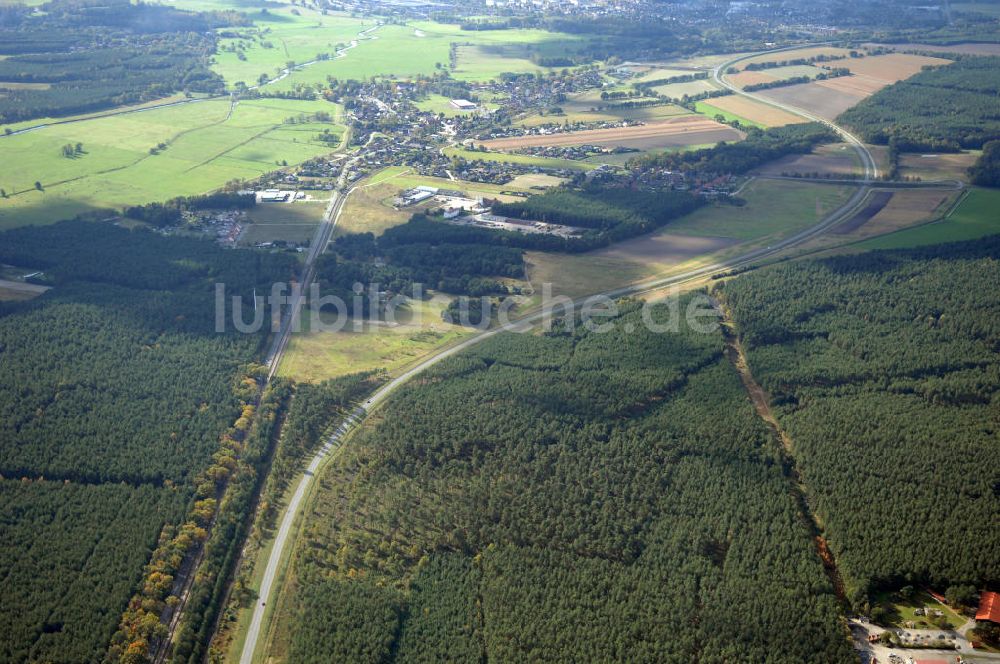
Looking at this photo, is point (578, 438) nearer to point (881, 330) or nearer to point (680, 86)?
point (881, 330)

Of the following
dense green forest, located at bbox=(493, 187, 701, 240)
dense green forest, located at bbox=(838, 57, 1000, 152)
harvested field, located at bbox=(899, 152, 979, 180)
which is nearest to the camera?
dense green forest, located at bbox=(493, 187, 701, 240)

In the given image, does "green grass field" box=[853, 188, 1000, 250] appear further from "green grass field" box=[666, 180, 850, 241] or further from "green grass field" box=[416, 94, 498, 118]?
"green grass field" box=[416, 94, 498, 118]

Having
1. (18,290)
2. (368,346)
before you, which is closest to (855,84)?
(368,346)

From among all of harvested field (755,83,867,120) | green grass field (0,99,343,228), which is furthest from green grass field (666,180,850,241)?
green grass field (0,99,343,228)

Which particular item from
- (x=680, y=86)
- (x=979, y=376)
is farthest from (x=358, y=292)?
(x=680, y=86)

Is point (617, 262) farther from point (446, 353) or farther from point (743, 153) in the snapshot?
point (743, 153)

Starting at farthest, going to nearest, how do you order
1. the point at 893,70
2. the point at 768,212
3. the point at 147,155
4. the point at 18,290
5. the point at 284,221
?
the point at 893,70 → the point at 147,155 → the point at 284,221 → the point at 768,212 → the point at 18,290

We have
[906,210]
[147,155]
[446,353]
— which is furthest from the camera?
[147,155]
